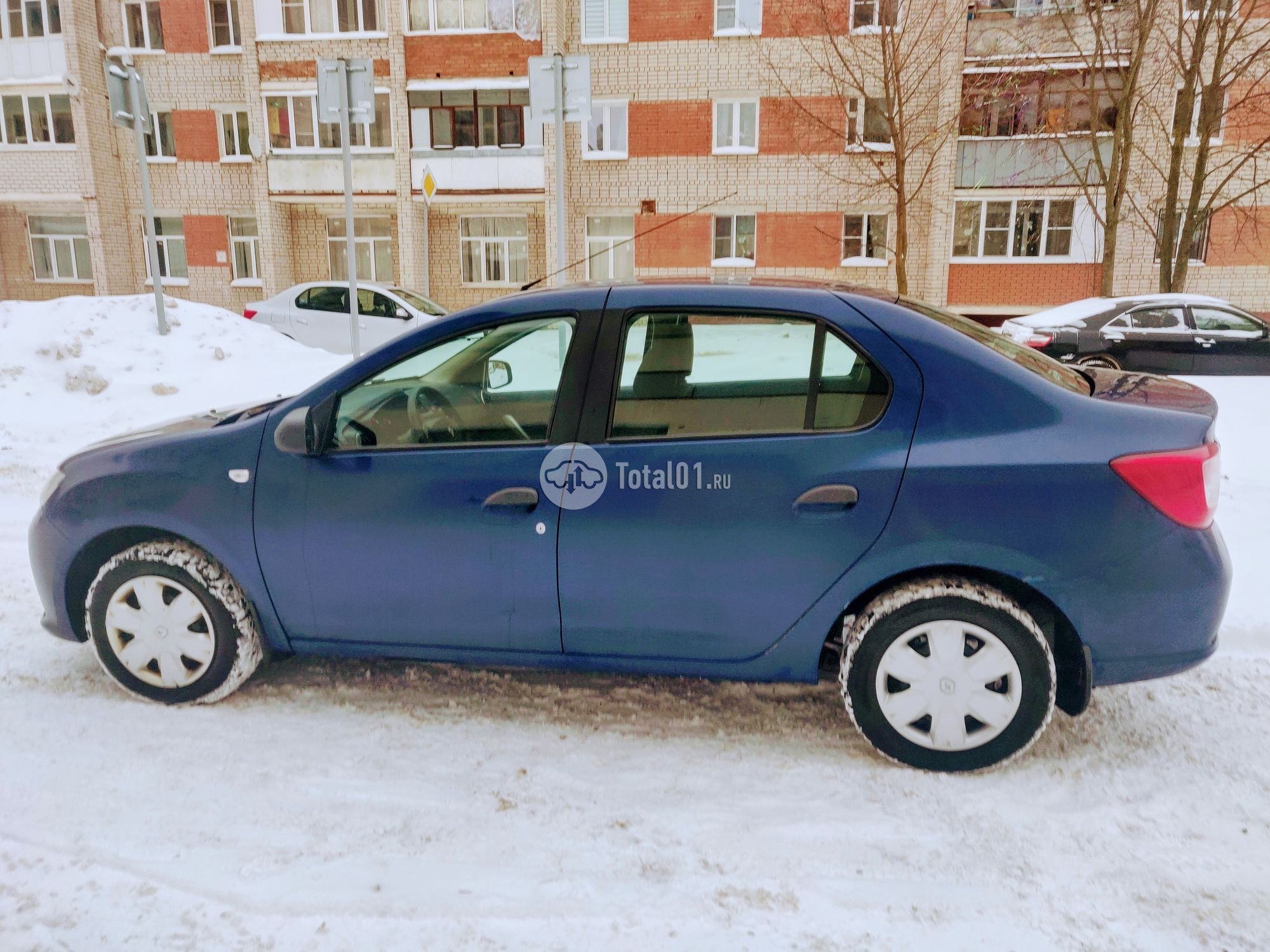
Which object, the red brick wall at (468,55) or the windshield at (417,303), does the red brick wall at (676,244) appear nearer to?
the red brick wall at (468,55)

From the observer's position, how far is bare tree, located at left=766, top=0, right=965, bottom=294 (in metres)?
21.0

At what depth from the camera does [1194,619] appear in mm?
2705

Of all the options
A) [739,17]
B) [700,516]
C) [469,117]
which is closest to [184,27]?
[469,117]

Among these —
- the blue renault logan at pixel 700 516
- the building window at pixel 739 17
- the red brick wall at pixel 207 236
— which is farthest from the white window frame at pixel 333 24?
the blue renault logan at pixel 700 516

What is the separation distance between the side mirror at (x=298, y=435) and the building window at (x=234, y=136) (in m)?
25.6

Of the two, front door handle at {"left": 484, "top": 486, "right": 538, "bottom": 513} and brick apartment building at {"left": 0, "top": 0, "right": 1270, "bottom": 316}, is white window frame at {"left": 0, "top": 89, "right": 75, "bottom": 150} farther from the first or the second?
front door handle at {"left": 484, "top": 486, "right": 538, "bottom": 513}

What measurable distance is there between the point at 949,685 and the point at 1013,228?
895 inches

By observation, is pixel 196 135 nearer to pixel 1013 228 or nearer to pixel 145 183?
pixel 145 183

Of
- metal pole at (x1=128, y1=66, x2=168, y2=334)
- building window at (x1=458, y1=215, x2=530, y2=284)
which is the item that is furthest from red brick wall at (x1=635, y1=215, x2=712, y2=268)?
metal pole at (x1=128, y1=66, x2=168, y2=334)

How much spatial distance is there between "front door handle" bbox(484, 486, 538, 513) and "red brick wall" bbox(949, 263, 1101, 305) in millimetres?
22218

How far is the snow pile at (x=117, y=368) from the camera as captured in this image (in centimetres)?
845

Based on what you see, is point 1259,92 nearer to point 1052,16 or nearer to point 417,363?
point 1052,16

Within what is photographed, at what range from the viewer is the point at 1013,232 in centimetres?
2266

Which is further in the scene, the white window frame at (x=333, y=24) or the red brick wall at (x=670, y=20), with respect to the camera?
the white window frame at (x=333, y=24)
